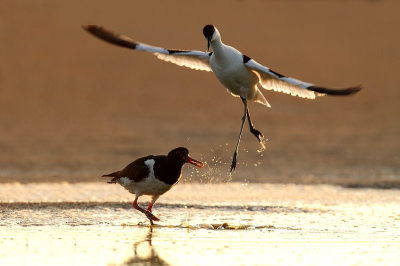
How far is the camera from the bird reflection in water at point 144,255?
305 inches

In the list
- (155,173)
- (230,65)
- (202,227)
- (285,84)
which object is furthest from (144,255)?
(285,84)

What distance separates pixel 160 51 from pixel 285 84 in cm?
194

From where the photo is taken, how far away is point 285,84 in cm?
1122

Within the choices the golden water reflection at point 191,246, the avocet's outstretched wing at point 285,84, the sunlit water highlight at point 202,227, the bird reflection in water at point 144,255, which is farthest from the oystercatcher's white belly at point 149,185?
the avocet's outstretched wing at point 285,84

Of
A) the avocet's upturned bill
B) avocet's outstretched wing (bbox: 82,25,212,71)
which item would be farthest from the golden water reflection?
avocet's outstretched wing (bbox: 82,25,212,71)

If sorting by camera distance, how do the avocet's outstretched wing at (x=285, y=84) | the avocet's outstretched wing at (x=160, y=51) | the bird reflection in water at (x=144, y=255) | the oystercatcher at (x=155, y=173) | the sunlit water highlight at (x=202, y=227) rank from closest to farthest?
the bird reflection in water at (x=144, y=255), the sunlit water highlight at (x=202, y=227), the avocet's outstretched wing at (x=285, y=84), the oystercatcher at (x=155, y=173), the avocet's outstretched wing at (x=160, y=51)

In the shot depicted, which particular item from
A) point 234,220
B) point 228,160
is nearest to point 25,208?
point 234,220

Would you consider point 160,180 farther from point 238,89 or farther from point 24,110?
point 24,110

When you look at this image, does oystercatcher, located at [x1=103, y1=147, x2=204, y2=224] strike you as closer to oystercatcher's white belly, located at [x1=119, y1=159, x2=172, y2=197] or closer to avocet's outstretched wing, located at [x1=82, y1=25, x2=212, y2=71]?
oystercatcher's white belly, located at [x1=119, y1=159, x2=172, y2=197]

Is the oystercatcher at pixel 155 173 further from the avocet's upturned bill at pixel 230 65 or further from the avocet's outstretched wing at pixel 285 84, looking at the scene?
the avocet's outstretched wing at pixel 285 84

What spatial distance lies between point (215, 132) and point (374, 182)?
6218 millimetres

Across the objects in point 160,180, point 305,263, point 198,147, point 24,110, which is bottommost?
point 305,263

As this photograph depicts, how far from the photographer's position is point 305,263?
779cm

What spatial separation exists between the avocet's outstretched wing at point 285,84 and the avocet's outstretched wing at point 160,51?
91 cm
